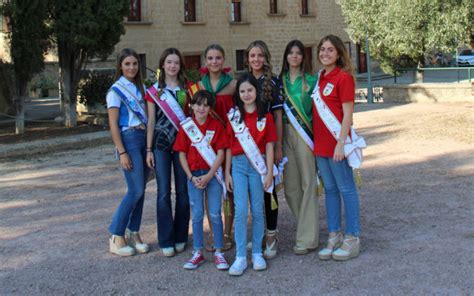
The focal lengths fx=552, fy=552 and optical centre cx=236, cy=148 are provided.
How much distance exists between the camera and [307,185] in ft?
14.9

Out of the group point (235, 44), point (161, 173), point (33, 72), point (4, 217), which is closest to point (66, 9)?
point (33, 72)

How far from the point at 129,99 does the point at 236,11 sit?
23.9m

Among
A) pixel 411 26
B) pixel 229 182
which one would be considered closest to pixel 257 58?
pixel 229 182

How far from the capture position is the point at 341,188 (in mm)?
4449

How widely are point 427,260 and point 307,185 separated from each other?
110 cm

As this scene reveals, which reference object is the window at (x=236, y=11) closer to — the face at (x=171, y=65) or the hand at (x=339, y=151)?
the face at (x=171, y=65)

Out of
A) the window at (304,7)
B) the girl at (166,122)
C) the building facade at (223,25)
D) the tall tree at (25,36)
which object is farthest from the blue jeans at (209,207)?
the window at (304,7)

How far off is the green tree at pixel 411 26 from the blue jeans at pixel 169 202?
45.4ft

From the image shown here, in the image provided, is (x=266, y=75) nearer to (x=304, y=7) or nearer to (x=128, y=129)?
(x=128, y=129)

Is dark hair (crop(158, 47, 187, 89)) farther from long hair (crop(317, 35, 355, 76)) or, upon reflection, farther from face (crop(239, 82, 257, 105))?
long hair (crop(317, 35, 355, 76))

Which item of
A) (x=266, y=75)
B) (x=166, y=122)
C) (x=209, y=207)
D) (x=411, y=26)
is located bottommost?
(x=209, y=207)

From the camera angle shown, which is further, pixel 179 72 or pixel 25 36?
pixel 25 36

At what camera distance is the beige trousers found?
4527mm

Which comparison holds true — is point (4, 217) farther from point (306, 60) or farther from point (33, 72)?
point (33, 72)
